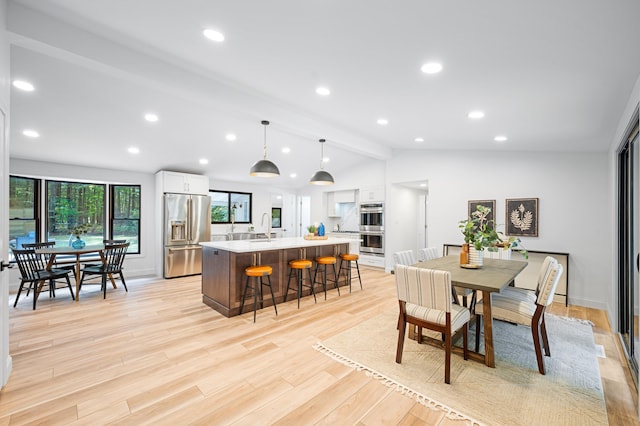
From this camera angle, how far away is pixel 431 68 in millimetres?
2516

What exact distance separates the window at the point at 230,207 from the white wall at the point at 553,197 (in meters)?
4.98

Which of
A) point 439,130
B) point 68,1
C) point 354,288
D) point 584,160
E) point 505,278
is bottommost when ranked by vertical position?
point 354,288

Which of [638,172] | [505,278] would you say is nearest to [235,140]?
[505,278]

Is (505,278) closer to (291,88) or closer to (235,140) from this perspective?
(291,88)

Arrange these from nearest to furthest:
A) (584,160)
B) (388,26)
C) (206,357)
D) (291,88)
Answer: (388,26) < (206,357) < (291,88) < (584,160)

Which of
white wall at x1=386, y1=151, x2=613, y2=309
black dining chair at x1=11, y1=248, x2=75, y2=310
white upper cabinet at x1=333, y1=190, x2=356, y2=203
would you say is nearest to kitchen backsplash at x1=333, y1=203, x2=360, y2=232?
white upper cabinet at x1=333, y1=190, x2=356, y2=203

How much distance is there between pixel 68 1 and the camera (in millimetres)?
2119

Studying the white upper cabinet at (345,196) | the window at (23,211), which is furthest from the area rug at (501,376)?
the window at (23,211)

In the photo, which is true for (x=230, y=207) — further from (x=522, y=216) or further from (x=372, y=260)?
(x=522, y=216)

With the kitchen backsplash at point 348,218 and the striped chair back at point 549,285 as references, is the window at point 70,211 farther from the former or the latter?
the striped chair back at point 549,285

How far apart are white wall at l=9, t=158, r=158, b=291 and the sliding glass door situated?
734 cm

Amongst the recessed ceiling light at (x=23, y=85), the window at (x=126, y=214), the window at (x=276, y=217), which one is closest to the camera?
the recessed ceiling light at (x=23, y=85)

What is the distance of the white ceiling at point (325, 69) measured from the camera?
187 cm

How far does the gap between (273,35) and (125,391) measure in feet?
9.58
